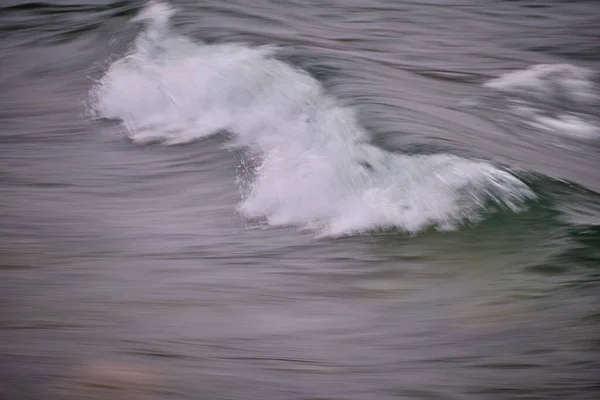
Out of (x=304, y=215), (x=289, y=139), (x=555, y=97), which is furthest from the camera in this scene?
(x=555, y=97)

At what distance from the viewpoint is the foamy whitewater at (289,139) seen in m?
3.20

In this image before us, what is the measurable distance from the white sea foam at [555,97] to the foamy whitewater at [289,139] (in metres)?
0.89

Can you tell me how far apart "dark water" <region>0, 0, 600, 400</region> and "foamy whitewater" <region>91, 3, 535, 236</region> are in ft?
0.04

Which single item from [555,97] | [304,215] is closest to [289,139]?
[304,215]

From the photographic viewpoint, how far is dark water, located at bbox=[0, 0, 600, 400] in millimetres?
2529

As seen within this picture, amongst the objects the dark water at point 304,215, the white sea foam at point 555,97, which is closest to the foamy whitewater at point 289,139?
the dark water at point 304,215

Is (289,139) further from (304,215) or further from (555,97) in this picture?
(555,97)

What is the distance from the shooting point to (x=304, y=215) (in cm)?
325

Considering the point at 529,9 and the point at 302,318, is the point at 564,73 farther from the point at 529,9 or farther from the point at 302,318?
the point at 302,318

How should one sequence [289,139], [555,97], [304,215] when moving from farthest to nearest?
[555,97], [289,139], [304,215]

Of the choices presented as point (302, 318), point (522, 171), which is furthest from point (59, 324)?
point (522, 171)

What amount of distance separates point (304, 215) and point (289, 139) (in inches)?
25.7

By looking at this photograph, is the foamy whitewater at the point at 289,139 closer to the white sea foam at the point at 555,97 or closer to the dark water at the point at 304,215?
the dark water at the point at 304,215

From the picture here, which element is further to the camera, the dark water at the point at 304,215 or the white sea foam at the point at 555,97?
the white sea foam at the point at 555,97
